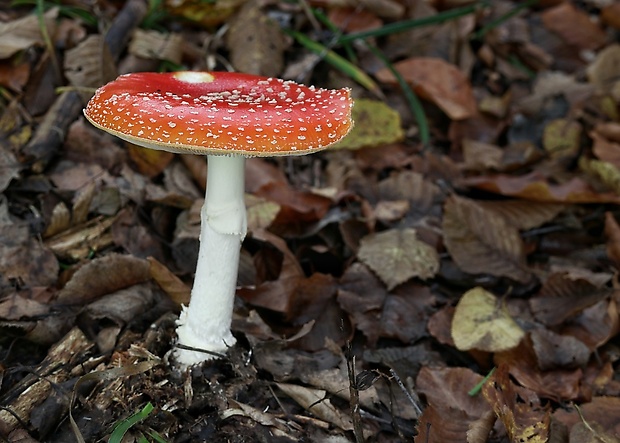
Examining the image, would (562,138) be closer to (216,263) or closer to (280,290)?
(280,290)

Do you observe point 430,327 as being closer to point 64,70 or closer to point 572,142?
point 572,142

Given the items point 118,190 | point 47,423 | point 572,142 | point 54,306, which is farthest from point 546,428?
point 572,142

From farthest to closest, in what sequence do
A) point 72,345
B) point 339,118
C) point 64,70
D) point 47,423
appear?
point 64,70
point 72,345
point 47,423
point 339,118

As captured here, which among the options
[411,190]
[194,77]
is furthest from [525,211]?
[194,77]

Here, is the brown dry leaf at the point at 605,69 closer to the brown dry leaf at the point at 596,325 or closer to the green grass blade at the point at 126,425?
the brown dry leaf at the point at 596,325

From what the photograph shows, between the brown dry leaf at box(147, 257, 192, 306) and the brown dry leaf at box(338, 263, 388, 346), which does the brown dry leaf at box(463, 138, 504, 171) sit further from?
the brown dry leaf at box(147, 257, 192, 306)

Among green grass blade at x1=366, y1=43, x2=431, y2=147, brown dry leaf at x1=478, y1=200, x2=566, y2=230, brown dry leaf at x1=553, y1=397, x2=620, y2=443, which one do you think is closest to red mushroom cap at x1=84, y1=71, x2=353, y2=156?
brown dry leaf at x1=553, y1=397, x2=620, y2=443
